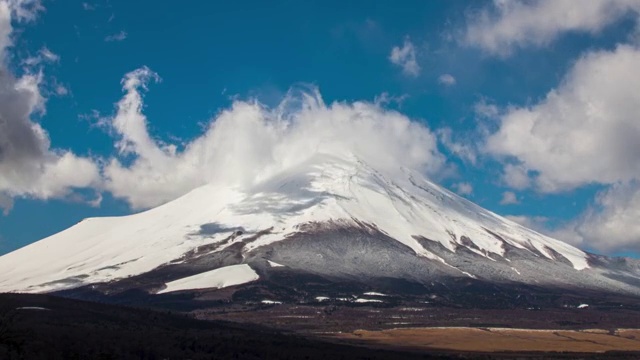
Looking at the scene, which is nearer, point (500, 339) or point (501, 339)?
point (500, 339)

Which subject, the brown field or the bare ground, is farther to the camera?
the brown field

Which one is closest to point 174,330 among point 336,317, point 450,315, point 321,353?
point 321,353

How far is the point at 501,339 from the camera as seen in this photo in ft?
478

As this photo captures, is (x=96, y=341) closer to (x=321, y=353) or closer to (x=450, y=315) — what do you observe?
(x=321, y=353)

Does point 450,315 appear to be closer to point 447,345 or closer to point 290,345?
point 447,345

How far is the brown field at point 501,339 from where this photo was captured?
5157 inches

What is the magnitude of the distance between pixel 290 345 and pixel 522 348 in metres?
47.5

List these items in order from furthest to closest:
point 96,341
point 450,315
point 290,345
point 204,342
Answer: point 450,315, point 290,345, point 204,342, point 96,341

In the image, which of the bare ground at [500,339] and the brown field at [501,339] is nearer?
the bare ground at [500,339]

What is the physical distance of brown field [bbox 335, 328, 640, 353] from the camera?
13100 cm

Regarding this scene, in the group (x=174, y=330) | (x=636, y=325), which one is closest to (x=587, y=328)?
(x=636, y=325)

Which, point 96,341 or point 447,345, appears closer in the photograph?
point 96,341

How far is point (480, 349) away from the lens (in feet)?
415

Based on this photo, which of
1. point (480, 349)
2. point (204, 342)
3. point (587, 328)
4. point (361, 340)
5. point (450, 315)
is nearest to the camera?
→ point (204, 342)
